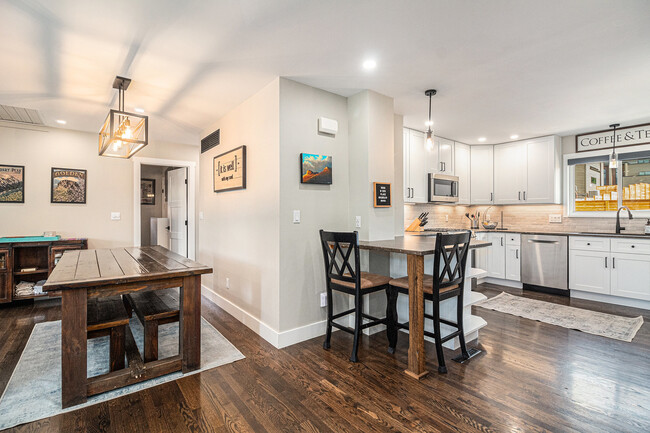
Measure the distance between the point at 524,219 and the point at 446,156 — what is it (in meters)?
1.89

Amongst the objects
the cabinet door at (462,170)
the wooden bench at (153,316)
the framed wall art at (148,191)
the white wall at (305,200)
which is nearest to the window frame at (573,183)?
the cabinet door at (462,170)

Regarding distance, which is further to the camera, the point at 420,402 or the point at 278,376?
the point at 278,376

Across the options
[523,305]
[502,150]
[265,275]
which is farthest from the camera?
[502,150]

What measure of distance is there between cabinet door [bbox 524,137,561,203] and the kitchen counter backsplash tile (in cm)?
37

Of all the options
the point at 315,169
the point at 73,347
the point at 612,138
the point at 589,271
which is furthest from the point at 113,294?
the point at 612,138

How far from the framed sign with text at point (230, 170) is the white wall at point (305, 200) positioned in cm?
75

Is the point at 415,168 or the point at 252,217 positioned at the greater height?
the point at 415,168

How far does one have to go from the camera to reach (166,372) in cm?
229

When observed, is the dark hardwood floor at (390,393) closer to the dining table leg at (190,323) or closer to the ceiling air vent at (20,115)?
the dining table leg at (190,323)

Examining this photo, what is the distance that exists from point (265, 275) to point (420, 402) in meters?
1.70

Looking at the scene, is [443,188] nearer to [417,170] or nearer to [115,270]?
[417,170]

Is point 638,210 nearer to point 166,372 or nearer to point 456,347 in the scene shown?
point 456,347

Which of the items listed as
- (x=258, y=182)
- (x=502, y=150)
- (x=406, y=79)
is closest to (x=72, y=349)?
(x=258, y=182)

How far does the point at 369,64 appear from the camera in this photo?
2600 mm
